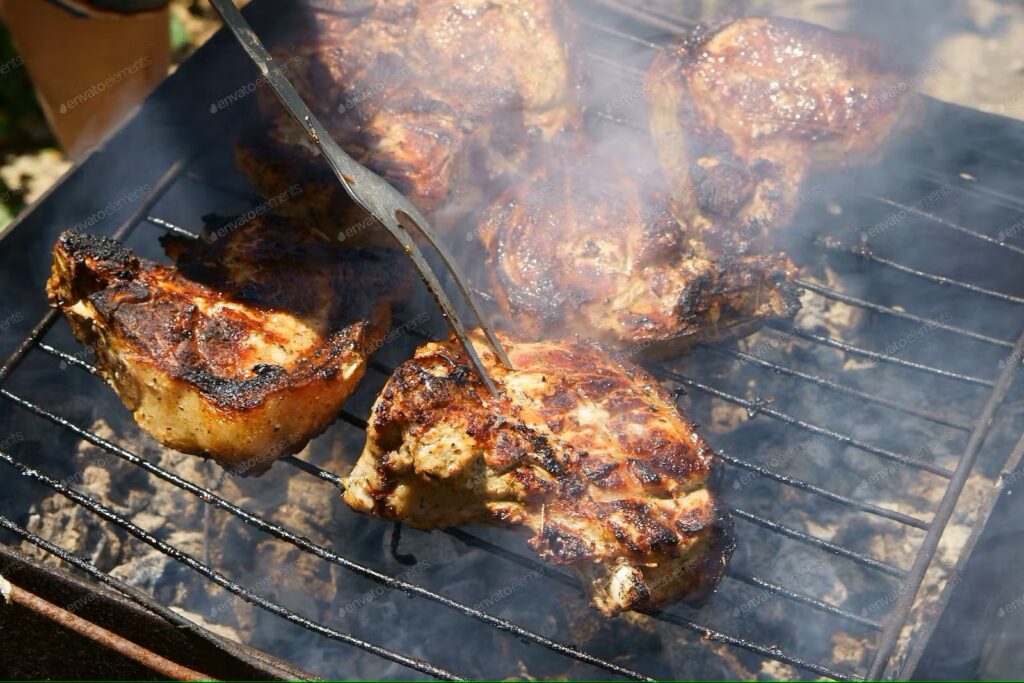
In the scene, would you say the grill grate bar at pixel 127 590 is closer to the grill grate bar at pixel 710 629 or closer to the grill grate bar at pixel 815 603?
the grill grate bar at pixel 710 629

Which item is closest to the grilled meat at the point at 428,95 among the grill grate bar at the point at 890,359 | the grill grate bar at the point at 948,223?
the grill grate bar at the point at 890,359

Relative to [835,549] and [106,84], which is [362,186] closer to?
[835,549]

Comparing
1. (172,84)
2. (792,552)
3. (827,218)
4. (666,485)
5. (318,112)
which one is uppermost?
(172,84)

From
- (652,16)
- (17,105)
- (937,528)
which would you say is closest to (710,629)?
(937,528)

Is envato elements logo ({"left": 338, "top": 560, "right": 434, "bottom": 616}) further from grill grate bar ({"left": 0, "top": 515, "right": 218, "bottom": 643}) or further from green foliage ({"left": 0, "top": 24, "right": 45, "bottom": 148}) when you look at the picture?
green foliage ({"left": 0, "top": 24, "right": 45, "bottom": 148})

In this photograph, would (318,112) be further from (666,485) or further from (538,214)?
(666,485)

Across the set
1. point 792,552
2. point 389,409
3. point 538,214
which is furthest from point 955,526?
point 389,409
